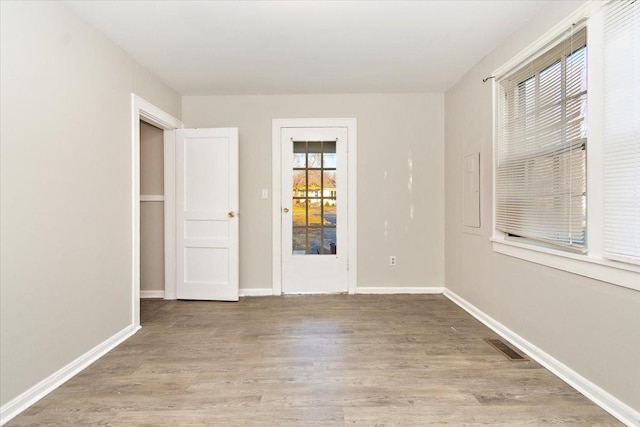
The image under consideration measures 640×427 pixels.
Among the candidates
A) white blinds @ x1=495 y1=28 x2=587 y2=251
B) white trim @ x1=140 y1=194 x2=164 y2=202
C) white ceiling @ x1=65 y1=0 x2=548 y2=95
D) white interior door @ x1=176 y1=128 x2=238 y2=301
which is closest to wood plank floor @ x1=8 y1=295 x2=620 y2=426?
white interior door @ x1=176 y1=128 x2=238 y2=301

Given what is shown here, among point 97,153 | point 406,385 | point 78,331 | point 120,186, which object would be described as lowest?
point 406,385

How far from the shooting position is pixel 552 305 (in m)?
2.06

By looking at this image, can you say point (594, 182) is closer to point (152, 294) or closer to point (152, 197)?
point (152, 197)

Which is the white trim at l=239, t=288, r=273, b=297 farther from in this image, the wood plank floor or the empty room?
the wood plank floor

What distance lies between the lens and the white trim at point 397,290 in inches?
150

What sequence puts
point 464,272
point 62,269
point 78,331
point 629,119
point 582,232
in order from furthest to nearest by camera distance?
point 464,272
point 78,331
point 62,269
point 582,232
point 629,119

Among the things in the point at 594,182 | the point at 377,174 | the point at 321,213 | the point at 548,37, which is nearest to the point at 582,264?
the point at 594,182

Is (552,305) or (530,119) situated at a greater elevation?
(530,119)

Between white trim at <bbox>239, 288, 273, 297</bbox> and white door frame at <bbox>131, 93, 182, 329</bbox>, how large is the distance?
78cm

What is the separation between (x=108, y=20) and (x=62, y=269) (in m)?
1.72

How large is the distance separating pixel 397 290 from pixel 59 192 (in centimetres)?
333

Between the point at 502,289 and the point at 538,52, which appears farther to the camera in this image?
the point at 502,289

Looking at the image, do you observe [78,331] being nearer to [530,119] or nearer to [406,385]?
[406,385]

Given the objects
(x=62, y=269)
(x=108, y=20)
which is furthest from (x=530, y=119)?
(x=62, y=269)
